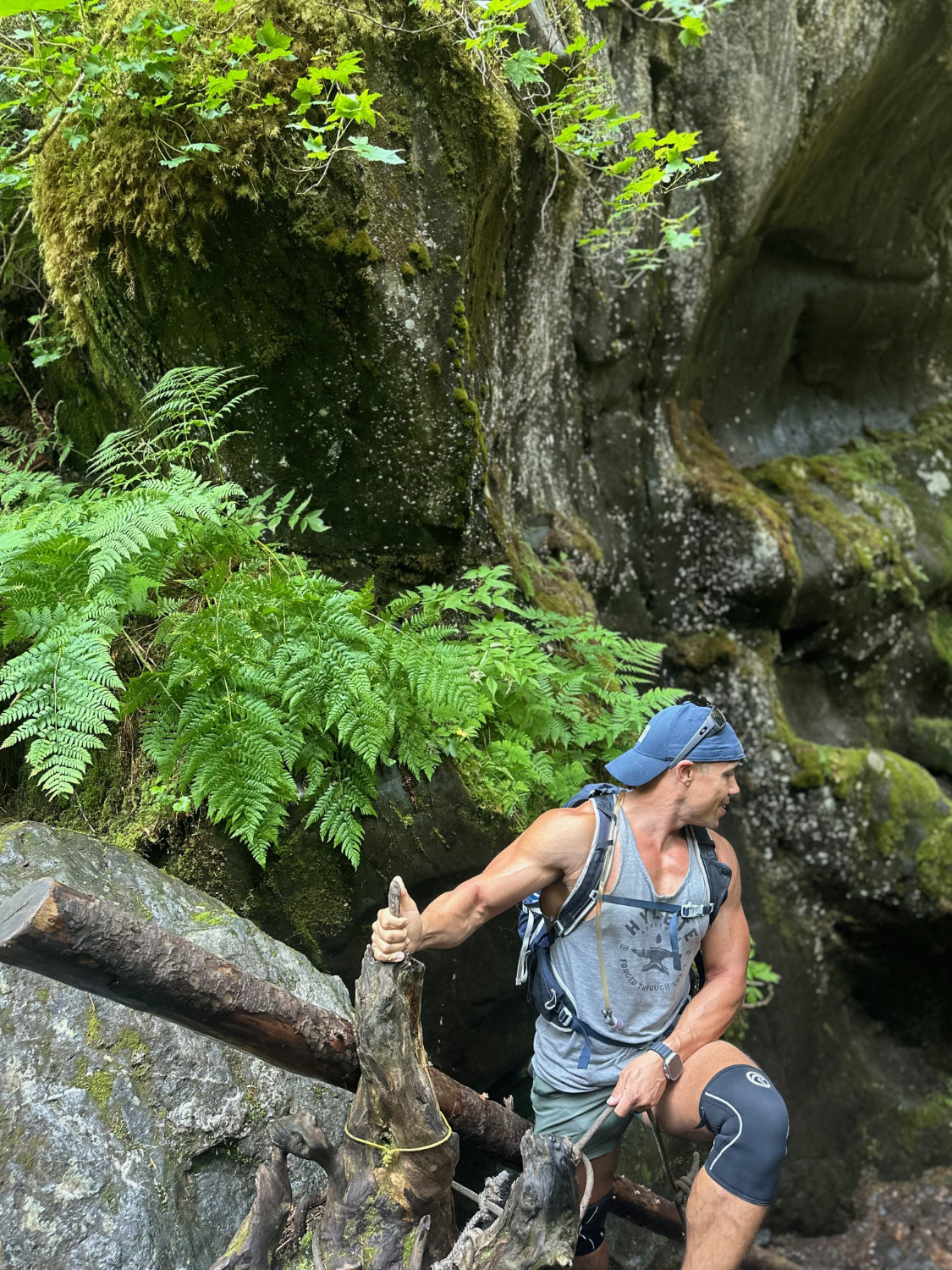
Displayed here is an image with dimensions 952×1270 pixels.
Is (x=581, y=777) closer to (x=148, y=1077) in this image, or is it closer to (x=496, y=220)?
(x=148, y=1077)

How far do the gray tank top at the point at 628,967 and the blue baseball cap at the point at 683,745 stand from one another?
17 cm

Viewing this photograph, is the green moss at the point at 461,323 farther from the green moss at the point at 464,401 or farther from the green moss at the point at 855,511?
the green moss at the point at 855,511

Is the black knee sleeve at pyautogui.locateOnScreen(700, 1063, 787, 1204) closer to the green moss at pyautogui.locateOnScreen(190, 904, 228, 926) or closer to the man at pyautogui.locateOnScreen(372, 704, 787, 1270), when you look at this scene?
the man at pyautogui.locateOnScreen(372, 704, 787, 1270)

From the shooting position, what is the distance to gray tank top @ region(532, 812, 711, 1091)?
2992mm

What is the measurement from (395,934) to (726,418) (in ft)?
24.4

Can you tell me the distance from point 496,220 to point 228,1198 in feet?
14.9

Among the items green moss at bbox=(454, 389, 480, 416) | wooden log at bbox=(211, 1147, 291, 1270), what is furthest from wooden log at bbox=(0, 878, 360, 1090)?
green moss at bbox=(454, 389, 480, 416)

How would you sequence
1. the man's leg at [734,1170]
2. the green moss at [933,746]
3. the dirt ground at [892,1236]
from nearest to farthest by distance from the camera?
the man's leg at [734,1170] → the dirt ground at [892,1236] → the green moss at [933,746]

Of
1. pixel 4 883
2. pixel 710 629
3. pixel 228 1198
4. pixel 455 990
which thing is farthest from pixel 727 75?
pixel 228 1198

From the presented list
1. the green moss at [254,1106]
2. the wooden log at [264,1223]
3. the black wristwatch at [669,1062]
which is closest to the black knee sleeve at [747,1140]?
the black wristwatch at [669,1062]

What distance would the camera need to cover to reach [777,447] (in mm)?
9312

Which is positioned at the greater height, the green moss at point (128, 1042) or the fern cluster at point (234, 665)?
the fern cluster at point (234, 665)

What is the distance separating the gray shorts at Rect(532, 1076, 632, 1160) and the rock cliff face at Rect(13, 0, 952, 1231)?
0.92 meters

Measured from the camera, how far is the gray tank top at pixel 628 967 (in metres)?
2.99
